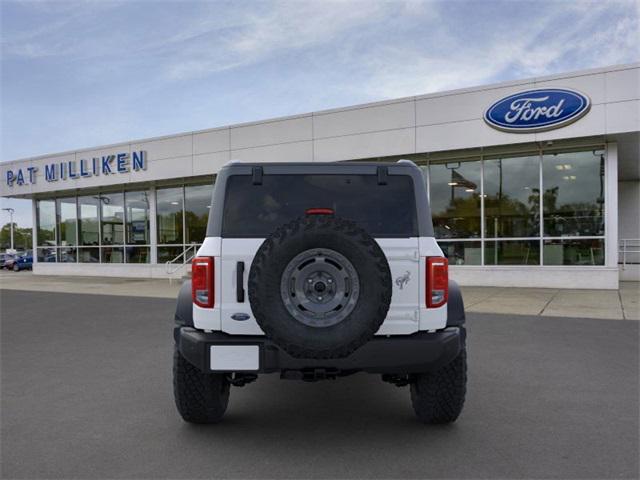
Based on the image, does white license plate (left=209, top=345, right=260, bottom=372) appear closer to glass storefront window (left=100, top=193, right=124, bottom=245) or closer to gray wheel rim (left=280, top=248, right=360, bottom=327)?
gray wheel rim (left=280, top=248, right=360, bottom=327)

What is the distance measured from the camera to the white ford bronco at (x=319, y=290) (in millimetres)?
2963

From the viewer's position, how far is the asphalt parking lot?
3110 millimetres

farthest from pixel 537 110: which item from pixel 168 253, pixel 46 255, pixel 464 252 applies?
pixel 46 255

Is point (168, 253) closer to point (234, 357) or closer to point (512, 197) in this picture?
point (512, 197)

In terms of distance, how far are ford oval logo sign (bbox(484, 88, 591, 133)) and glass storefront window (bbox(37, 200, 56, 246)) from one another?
22186 mm

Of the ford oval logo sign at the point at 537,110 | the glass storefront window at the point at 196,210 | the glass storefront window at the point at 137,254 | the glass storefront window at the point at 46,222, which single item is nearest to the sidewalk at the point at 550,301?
the ford oval logo sign at the point at 537,110

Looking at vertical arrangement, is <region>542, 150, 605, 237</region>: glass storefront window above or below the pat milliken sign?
below

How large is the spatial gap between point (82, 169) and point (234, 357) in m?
22.3

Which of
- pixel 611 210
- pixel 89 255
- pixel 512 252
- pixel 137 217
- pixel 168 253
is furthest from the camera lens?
pixel 89 255

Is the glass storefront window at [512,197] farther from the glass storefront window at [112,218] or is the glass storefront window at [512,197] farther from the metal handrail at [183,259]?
the glass storefront window at [112,218]

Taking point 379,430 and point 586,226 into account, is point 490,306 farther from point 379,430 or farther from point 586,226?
point 379,430

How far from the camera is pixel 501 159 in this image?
1499 centimetres

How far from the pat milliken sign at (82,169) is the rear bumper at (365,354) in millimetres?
18904

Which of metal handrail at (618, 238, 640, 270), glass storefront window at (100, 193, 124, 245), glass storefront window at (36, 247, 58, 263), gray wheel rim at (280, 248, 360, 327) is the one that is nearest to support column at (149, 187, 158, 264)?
glass storefront window at (100, 193, 124, 245)
